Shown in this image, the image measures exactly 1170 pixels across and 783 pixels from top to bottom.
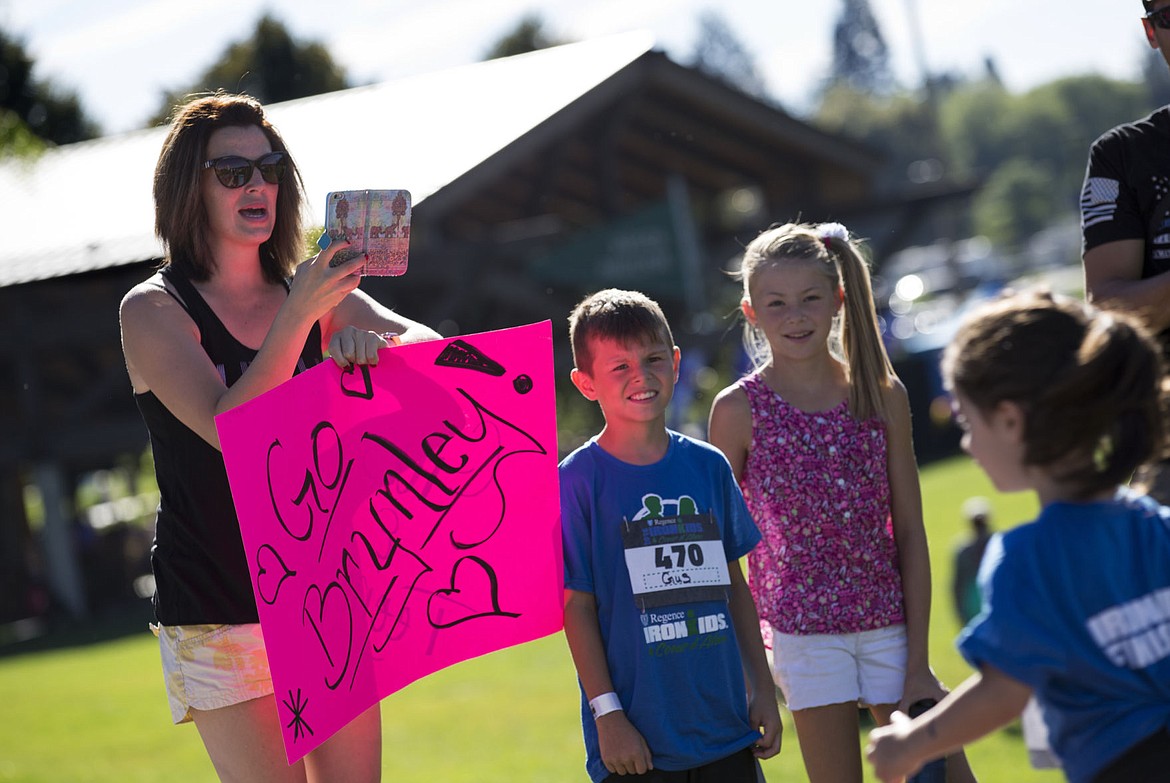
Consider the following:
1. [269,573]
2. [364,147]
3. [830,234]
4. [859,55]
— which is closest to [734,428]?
[830,234]

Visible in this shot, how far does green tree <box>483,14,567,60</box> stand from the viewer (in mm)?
45719

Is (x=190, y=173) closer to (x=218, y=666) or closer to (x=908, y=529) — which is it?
(x=218, y=666)

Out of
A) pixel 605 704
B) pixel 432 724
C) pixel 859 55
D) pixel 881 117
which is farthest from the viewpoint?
pixel 881 117

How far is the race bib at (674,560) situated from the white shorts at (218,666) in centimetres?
82

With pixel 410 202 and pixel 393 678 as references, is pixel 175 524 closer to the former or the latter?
pixel 393 678

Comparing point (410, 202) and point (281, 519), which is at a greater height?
point (410, 202)

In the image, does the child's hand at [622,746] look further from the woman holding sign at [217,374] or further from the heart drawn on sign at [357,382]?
the heart drawn on sign at [357,382]

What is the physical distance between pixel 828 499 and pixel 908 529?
219 millimetres

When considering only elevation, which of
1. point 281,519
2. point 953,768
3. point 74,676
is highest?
point 281,519

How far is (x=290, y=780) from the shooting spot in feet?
9.36

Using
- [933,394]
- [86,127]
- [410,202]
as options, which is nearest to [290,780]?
[410,202]

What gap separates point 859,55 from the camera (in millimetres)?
86062

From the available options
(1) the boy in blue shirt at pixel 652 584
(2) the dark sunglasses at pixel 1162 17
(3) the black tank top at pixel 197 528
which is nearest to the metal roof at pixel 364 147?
(1) the boy in blue shirt at pixel 652 584

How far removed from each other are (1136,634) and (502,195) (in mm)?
18459
